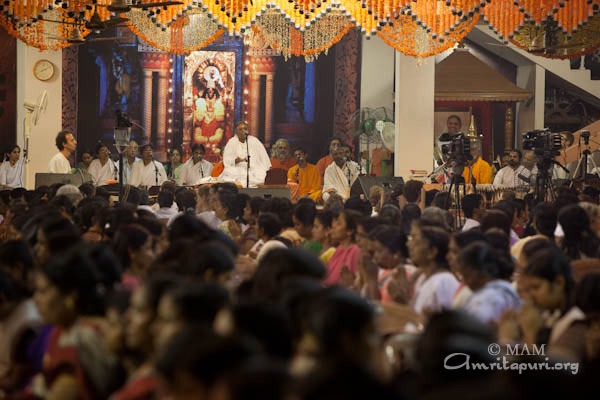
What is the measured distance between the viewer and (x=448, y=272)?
16.0ft

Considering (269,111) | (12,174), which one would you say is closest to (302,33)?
(12,174)

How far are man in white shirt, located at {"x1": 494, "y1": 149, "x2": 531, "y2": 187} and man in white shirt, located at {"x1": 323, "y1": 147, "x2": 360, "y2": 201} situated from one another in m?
2.43

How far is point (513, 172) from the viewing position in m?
15.6

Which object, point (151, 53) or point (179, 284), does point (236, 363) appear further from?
point (151, 53)

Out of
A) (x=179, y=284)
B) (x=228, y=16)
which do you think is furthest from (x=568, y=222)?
(x=228, y=16)

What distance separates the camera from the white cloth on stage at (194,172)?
1694 centimetres

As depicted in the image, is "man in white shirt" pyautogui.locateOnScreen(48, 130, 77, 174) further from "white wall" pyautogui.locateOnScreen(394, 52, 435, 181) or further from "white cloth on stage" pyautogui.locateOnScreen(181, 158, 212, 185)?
"white wall" pyautogui.locateOnScreen(394, 52, 435, 181)

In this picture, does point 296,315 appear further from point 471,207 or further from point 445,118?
point 445,118

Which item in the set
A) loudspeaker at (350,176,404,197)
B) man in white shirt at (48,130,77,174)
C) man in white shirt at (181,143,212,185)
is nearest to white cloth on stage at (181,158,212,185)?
man in white shirt at (181,143,212,185)

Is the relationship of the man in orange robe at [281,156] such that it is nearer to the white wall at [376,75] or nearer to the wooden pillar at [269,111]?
the white wall at [376,75]

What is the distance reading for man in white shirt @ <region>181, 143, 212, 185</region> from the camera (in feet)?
55.6

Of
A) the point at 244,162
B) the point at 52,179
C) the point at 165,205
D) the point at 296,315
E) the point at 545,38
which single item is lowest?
the point at 296,315

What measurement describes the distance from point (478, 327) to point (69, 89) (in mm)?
17238

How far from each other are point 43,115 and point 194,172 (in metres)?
2.89
